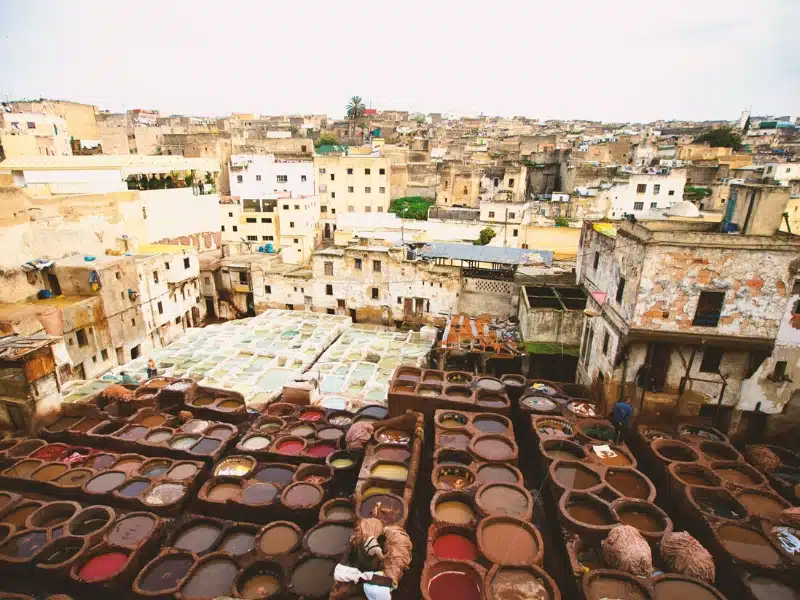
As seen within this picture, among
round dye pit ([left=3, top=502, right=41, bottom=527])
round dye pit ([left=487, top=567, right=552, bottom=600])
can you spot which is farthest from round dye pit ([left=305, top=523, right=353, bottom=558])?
round dye pit ([left=3, top=502, right=41, bottom=527])

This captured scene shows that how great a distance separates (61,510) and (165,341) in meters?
18.5

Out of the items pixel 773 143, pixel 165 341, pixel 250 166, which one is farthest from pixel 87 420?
pixel 773 143

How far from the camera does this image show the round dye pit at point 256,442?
14227 mm

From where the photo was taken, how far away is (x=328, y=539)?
1024cm

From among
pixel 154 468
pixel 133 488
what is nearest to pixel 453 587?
pixel 133 488

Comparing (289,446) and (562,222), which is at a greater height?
(562,222)

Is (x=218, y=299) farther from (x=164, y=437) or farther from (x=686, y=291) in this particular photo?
(x=686, y=291)

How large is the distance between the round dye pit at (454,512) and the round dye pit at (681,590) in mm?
3537

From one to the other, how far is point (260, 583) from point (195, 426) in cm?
755

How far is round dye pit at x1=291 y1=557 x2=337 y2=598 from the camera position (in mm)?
9047

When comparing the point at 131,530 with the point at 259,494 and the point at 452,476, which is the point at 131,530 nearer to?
the point at 259,494

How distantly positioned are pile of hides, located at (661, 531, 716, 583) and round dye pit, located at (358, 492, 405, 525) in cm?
534

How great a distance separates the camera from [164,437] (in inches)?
586

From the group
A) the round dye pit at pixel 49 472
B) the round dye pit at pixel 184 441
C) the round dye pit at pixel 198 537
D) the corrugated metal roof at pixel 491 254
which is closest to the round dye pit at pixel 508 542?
the round dye pit at pixel 198 537
